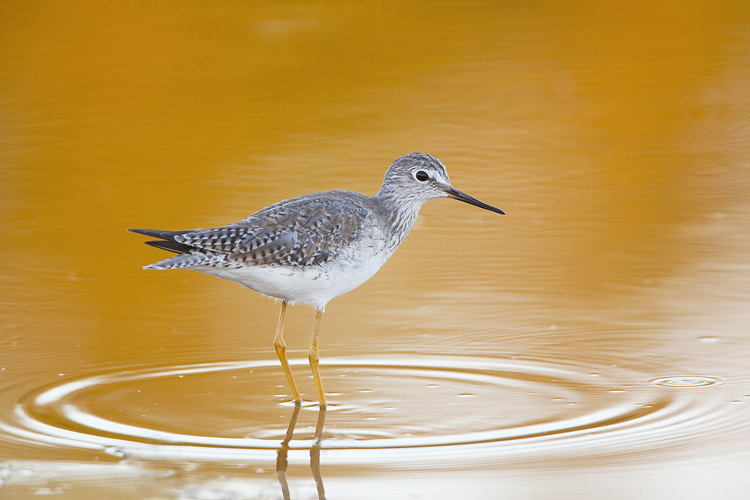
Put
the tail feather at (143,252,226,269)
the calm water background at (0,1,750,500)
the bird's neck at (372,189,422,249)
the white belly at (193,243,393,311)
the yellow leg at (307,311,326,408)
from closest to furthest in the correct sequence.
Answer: the calm water background at (0,1,750,500)
the tail feather at (143,252,226,269)
the yellow leg at (307,311,326,408)
the white belly at (193,243,393,311)
the bird's neck at (372,189,422,249)

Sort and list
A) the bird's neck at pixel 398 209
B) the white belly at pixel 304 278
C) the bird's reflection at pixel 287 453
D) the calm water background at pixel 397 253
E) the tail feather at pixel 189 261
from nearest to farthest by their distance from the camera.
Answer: the bird's reflection at pixel 287 453, the calm water background at pixel 397 253, the tail feather at pixel 189 261, the white belly at pixel 304 278, the bird's neck at pixel 398 209

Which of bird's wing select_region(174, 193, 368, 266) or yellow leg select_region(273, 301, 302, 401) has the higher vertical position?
bird's wing select_region(174, 193, 368, 266)

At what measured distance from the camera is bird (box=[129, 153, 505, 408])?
5637mm

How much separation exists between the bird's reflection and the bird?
0.18m

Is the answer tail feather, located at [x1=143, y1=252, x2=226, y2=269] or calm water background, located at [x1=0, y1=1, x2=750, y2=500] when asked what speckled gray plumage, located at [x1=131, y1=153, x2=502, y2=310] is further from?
calm water background, located at [x1=0, y1=1, x2=750, y2=500]

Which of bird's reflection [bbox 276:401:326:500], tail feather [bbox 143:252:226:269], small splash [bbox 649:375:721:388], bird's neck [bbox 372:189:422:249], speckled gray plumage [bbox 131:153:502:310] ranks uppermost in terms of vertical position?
bird's neck [bbox 372:189:422:249]

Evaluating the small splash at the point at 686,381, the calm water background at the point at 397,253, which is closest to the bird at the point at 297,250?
the calm water background at the point at 397,253

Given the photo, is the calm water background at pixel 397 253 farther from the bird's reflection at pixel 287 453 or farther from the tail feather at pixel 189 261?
the tail feather at pixel 189 261

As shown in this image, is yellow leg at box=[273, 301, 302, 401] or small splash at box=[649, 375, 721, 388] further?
yellow leg at box=[273, 301, 302, 401]

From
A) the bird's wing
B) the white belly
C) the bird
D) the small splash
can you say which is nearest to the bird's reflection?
the bird

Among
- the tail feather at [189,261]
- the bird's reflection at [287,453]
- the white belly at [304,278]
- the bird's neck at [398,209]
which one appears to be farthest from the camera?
the bird's neck at [398,209]

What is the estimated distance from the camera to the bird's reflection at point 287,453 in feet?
14.3

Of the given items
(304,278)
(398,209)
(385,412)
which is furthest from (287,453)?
(398,209)

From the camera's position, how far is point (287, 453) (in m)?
4.82
